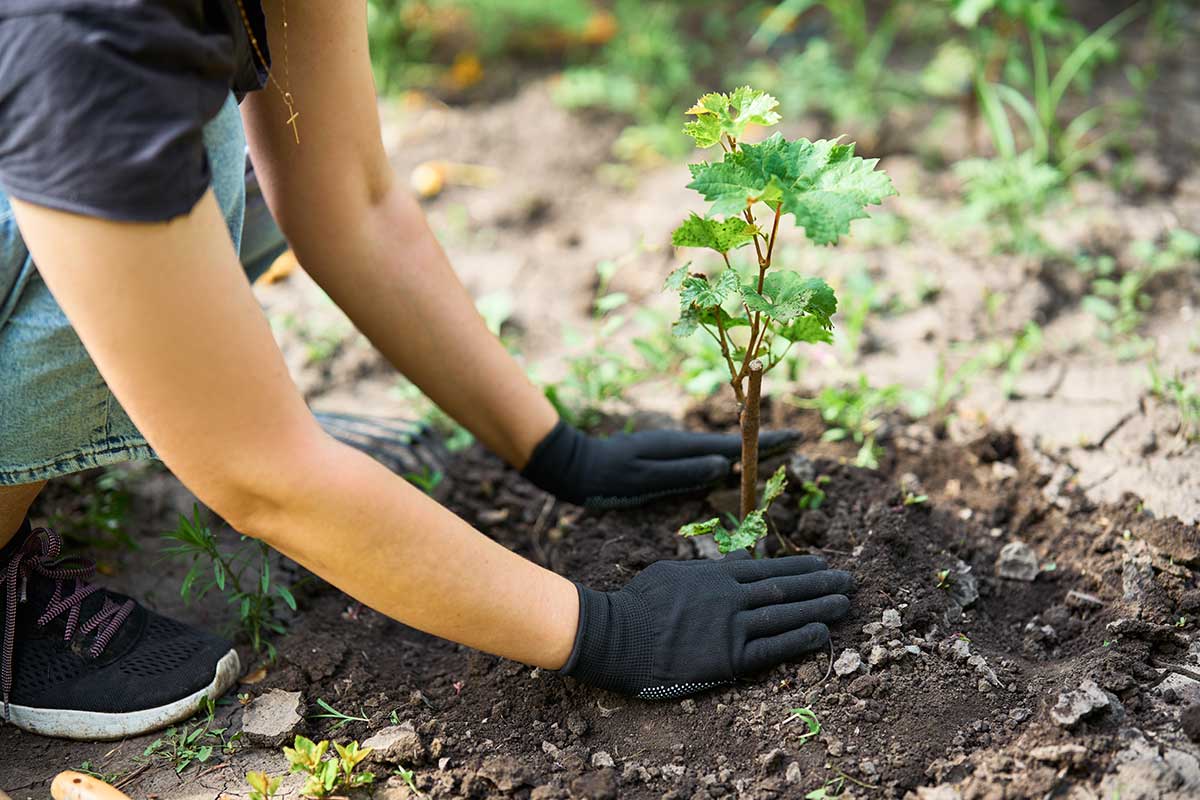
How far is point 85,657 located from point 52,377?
548 mm

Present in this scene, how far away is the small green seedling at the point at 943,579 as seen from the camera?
1919 millimetres

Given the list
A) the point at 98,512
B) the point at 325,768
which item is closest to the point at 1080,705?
the point at 325,768

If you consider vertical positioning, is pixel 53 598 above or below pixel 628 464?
below

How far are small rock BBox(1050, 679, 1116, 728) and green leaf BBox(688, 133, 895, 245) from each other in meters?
0.80

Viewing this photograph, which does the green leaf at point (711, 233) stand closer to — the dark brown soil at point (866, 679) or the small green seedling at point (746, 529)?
the small green seedling at point (746, 529)

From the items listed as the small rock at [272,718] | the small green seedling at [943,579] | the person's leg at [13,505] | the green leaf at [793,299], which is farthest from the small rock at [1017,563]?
the person's leg at [13,505]

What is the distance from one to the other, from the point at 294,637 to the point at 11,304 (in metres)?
0.78

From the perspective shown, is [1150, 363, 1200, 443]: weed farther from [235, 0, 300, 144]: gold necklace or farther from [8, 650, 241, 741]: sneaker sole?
[8, 650, 241, 741]: sneaker sole

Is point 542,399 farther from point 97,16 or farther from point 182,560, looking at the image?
point 97,16

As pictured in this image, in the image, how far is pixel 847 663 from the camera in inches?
69.6

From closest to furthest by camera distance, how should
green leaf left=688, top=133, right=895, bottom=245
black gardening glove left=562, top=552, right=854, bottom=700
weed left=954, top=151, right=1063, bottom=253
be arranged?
green leaf left=688, top=133, right=895, bottom=245
black gardening glove left=562, top=552, right=854, bottom=700
weed left=954, top=151, right=1063, bottom=253

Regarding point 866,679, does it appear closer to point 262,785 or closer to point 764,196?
point 764,196

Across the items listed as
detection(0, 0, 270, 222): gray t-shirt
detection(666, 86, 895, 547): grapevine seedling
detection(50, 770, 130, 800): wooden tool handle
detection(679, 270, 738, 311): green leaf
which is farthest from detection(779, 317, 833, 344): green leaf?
detection(50, 770, 130, 800): wooden tool handle

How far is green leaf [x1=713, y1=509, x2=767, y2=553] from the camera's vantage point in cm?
183
